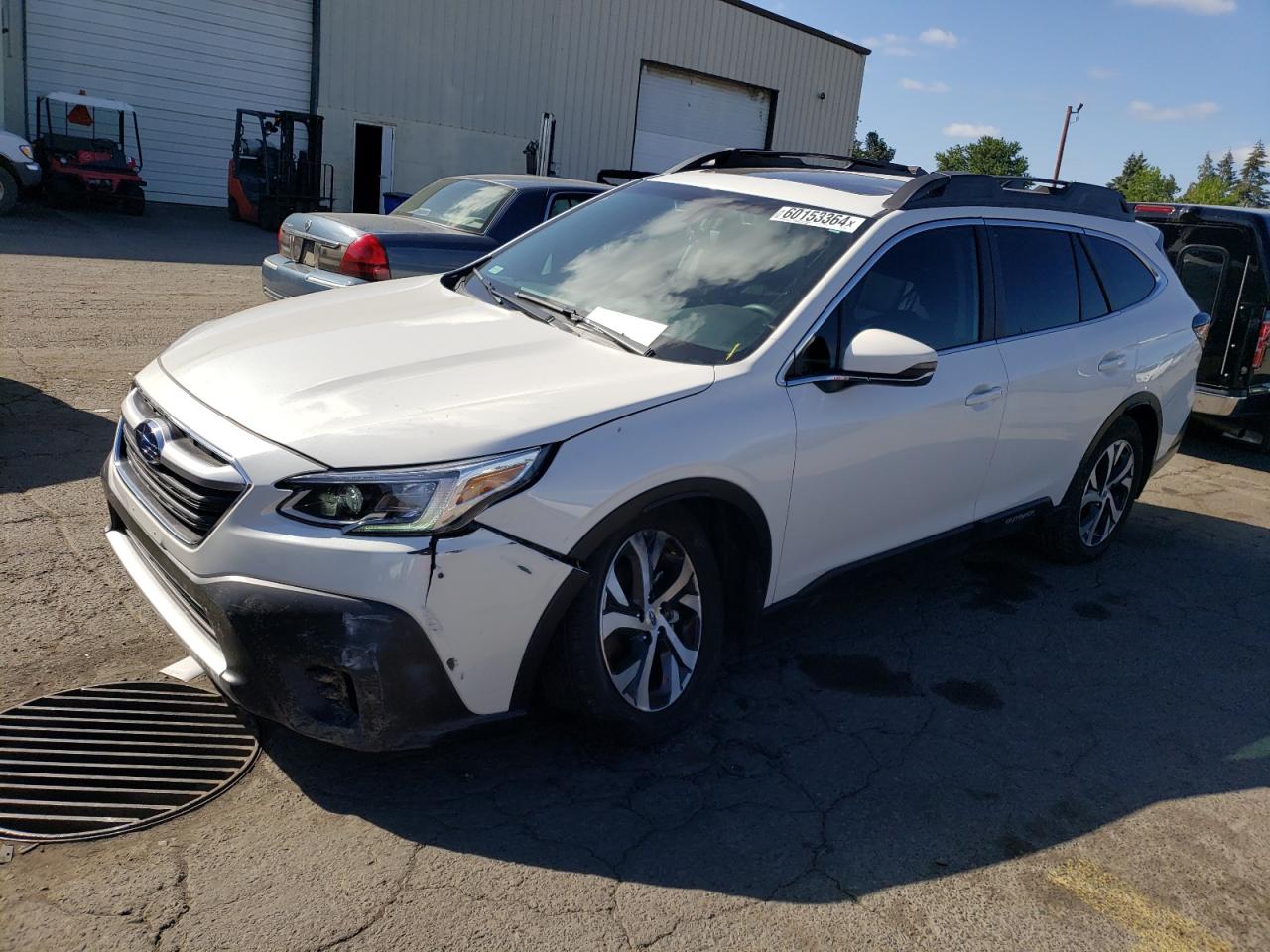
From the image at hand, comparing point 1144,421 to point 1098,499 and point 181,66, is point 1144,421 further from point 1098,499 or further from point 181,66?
point 181,66

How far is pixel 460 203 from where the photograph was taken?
9.01 meters

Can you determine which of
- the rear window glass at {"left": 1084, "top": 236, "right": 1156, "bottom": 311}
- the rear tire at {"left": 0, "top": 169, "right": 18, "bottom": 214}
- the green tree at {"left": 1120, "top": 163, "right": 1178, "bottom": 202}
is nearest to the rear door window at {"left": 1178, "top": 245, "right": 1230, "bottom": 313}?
the rear window glass at {"left": 1084, "top": 236, "right": 1156, "bottom": 311}

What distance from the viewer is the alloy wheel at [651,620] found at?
314 cm

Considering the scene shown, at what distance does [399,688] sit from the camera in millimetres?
2662

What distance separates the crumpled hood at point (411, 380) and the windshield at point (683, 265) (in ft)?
0.66

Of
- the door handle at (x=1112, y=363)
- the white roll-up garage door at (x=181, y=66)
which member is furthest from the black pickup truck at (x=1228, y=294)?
the white roll-up garage door at (x=181, y=66)

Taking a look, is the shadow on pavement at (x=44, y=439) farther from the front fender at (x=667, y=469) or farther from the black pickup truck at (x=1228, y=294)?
the black pickup truck at (x=1228, y=294)

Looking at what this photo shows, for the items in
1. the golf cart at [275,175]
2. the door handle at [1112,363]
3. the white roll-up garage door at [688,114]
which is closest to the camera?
the door handle at [1112,363]

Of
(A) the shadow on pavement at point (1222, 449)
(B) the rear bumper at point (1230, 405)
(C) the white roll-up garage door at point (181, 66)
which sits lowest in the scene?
(A) the shadow on pavement at point (1222, 449)

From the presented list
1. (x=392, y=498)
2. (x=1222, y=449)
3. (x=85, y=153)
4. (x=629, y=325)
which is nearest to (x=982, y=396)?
(x=629, y=325)

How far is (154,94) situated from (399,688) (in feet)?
79.6

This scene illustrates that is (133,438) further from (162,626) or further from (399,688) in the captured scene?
(399,688)

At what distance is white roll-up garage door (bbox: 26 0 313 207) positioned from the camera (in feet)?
71.1

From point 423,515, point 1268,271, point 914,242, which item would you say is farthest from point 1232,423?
point 423,515
